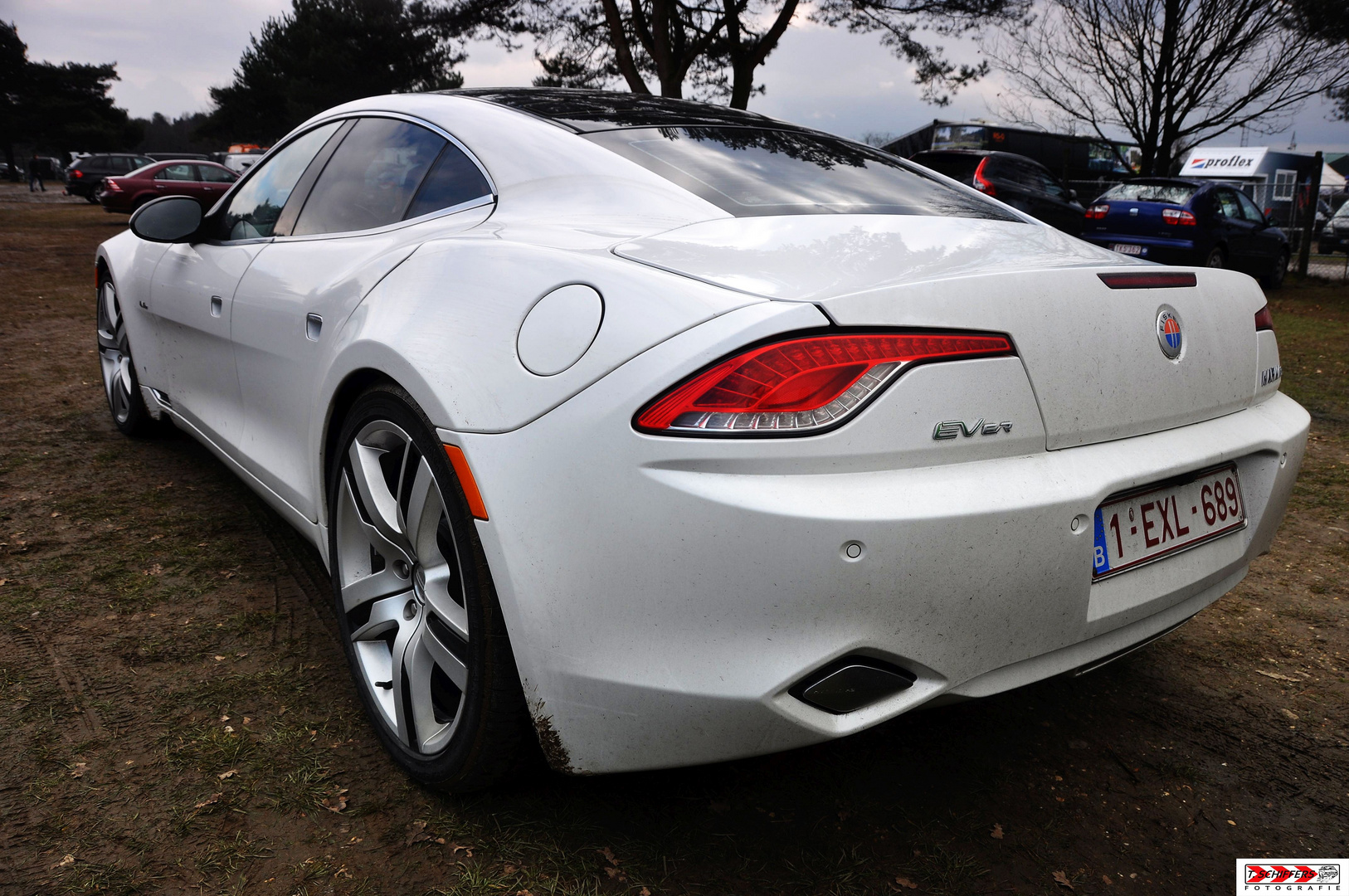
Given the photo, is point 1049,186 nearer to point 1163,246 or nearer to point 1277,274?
point 1163,246

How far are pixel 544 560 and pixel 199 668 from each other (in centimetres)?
129

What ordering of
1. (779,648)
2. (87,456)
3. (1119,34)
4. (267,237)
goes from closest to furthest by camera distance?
(779,648) → (267,237) → (87,456) → (1119,34)

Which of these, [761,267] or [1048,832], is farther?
[1048,832]

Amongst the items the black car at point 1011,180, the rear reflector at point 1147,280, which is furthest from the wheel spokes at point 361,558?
the black car at point 1011,180

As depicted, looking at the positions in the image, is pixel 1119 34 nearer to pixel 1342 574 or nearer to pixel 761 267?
pixel 1342 574

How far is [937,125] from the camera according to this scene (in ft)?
79.8

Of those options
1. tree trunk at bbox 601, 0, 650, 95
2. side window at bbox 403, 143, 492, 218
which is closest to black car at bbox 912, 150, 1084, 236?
tree trunk at bbox 601, 0, 650, 95

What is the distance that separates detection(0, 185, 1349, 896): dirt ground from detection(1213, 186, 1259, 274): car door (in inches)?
432

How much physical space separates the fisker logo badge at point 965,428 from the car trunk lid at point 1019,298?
0.05 feet

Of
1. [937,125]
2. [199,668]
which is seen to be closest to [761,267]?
[199,668]

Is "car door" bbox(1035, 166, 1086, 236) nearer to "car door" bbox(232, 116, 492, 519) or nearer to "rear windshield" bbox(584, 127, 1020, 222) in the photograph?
"rear windshield" bbox(584, 127, 1020, 222)

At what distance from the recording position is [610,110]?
2398 mm

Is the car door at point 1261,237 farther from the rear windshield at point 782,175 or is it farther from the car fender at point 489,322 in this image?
the car fender at point 489,322

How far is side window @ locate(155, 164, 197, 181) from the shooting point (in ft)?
67.5
